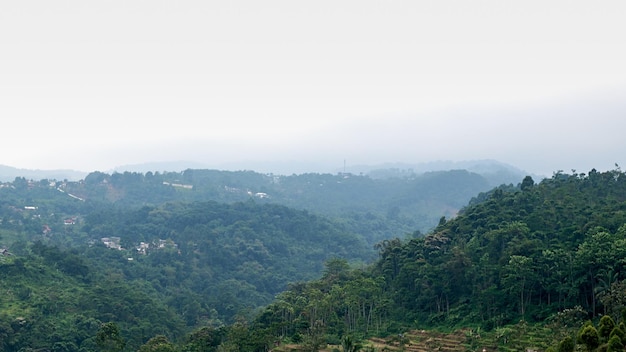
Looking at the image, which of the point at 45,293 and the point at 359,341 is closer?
the point at 359,341

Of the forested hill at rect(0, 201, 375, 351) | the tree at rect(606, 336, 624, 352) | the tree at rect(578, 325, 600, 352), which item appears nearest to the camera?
the tree at rect(606, 336, 624, 352)

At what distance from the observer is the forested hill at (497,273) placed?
31641 millimetres

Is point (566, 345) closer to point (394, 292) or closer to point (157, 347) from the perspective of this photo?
point (157, 347)

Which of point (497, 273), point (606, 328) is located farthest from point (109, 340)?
point (606, 328)

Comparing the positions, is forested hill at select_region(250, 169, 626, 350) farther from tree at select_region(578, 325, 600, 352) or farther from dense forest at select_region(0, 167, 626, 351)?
tree at select_region(578, 325, 600, 352)

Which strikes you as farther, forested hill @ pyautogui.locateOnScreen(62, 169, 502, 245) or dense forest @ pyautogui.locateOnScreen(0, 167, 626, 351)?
forested hill @ pyautogui.locateOnScreen(62, 169, 502, 245)

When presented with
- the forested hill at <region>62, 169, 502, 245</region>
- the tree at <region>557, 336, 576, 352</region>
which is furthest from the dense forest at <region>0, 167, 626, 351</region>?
the forested hill at <region>62, 169, 502, 245</region>

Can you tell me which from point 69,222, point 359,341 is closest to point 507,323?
point 359,341

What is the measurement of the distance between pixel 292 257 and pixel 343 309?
2221 inches

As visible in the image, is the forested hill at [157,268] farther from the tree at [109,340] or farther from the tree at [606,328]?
the tree at [606,328]

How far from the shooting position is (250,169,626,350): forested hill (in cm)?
3164

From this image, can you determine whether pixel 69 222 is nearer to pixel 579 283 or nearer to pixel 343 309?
Answer: pixel 343 309

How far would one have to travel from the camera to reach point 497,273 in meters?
37.2

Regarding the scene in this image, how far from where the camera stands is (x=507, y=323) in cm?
3403
